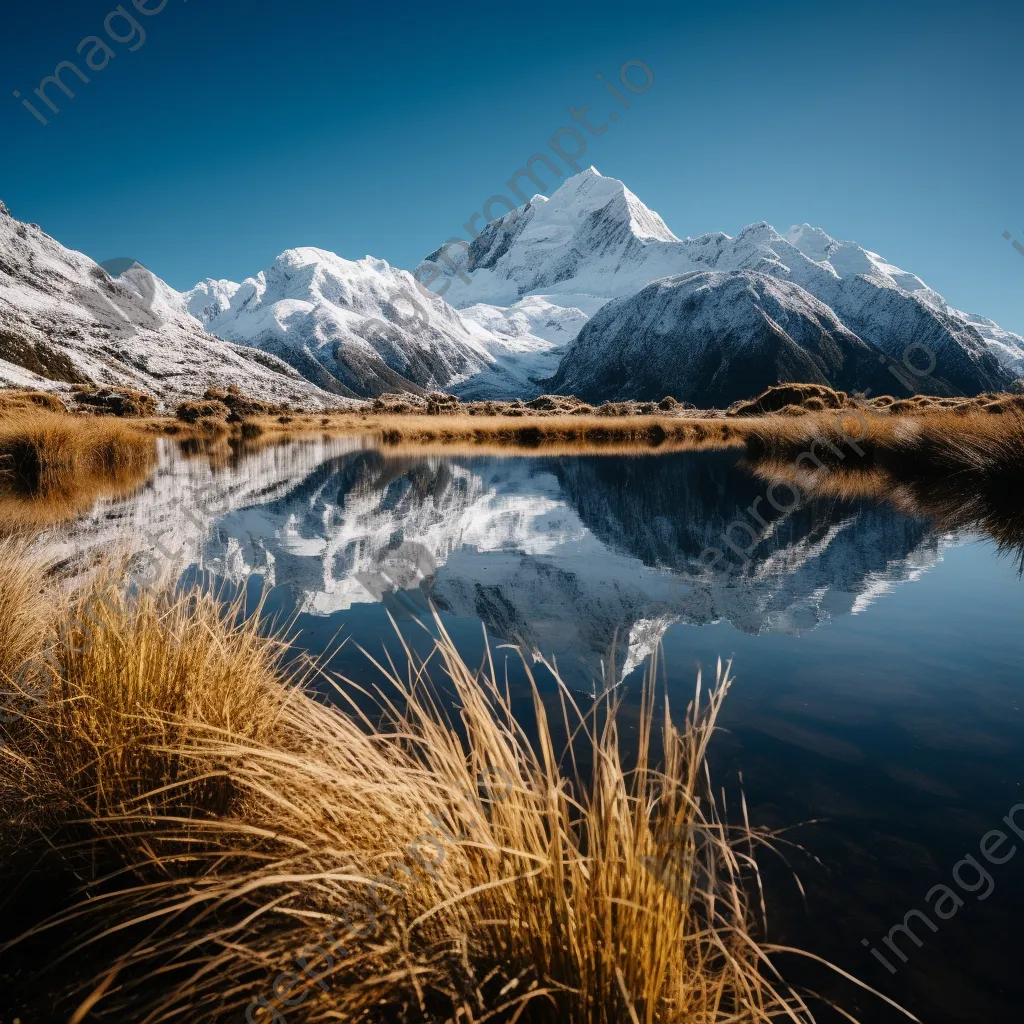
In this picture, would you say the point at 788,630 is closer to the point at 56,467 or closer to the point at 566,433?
the point at 56,467

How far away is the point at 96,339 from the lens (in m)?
106

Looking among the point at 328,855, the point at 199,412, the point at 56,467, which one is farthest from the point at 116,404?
the point at 328,855

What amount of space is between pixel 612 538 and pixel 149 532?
5.80 metres

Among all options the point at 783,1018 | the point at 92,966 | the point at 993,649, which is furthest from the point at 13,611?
the point at 993,649

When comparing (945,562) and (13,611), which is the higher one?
(13,611)

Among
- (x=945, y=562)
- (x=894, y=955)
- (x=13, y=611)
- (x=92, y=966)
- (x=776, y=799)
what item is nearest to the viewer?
(x=92, y=966)

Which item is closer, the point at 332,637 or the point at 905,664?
the point at 905,664

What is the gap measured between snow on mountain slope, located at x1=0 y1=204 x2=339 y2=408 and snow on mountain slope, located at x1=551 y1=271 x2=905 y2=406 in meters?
61.4

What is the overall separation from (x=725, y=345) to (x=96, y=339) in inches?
4423

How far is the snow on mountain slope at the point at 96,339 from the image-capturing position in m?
93.1

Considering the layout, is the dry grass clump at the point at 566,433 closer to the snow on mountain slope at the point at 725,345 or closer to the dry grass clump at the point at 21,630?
the dry grass clump at the point at 21,630

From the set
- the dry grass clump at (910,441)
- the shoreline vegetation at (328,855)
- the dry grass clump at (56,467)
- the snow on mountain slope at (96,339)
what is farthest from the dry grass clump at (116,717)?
the snow on mountain slope at (96,339)

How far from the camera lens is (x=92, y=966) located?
1475mm

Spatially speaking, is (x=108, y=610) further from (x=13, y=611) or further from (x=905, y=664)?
(x=905, y=664)
